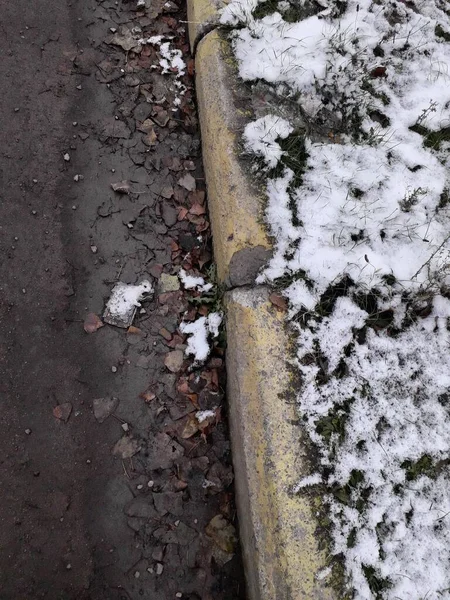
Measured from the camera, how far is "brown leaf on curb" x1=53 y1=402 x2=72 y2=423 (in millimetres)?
2346

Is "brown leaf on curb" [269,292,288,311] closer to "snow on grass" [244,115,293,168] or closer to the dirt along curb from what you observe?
the dirt along curb

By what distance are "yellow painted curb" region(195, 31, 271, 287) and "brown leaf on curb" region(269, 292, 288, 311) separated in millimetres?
141

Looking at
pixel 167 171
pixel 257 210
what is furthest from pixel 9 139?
pixel 257 210

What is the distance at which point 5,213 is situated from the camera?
8.73ft

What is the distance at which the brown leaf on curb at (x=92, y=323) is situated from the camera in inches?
99.7

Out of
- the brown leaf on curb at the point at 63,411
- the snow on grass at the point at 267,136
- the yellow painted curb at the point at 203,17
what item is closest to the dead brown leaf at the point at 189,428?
the brown leaf on curb at the point at 63,411

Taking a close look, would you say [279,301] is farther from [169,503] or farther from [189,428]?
[169,503]

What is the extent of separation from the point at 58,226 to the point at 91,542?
5.31ft

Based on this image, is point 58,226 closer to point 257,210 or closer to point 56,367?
point 56,367

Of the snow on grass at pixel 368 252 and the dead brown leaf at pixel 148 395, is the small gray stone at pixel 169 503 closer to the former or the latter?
the dead brown leaf at pixel 148 395

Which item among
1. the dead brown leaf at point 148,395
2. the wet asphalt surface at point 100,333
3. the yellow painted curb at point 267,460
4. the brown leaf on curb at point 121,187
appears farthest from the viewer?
the brown leaf on curb at point 121,187

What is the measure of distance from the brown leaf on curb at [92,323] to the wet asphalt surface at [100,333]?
0.02 m

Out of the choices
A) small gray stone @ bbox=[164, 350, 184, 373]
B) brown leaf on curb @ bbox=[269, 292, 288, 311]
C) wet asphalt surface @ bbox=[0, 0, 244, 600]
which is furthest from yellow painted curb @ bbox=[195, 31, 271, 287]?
small gray stone @ bbox=[164, 350, 184, 373]

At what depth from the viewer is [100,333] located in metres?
2.54
